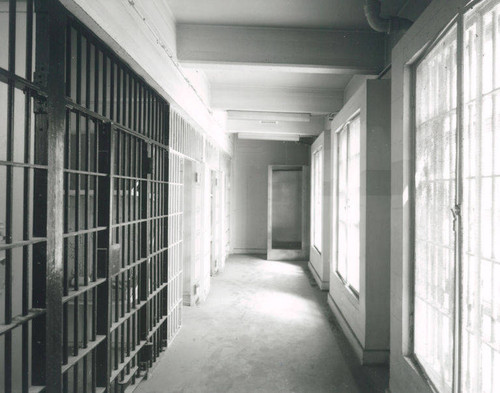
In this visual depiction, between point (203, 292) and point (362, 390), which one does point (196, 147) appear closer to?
point (203, 292)

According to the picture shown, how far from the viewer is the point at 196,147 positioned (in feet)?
17.2

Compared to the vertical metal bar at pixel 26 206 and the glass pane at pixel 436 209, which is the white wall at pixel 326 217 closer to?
the glass pane at pixel 436 209

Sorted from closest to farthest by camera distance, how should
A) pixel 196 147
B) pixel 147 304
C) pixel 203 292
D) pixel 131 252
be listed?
pixel 131 252 → pixel 147 304 → pixel 196 147 → pixel 203 292

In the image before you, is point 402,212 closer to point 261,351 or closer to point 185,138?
point 261,351

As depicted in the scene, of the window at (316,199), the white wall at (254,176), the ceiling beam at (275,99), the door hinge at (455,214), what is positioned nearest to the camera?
the door hinge at (455,214)

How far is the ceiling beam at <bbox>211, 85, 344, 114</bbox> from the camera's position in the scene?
235 inches

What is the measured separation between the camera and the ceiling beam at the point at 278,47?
3844mm

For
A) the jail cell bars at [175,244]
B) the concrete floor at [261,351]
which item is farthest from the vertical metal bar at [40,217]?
the jail cell bars at [175,244]

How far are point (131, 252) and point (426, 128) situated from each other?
98.2 inches

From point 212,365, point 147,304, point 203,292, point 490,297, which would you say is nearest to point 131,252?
point 147,304

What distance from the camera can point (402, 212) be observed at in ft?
8.90

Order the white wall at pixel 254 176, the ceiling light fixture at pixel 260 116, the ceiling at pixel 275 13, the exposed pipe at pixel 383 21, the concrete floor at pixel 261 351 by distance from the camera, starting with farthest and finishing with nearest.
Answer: the white wall at pixel 254 176 < the ceiling light fixture at pixel 260 116 < the ceiling at pixel 275 13 < the concrete floor at pixel 261 351 < the exposed pipe at pixel 383 21

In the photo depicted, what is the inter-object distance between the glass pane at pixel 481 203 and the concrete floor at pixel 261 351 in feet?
5.29

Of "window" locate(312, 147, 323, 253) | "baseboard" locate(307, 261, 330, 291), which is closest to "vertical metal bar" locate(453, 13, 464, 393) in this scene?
"baseboard" locate(307, 261, 330, 291)
